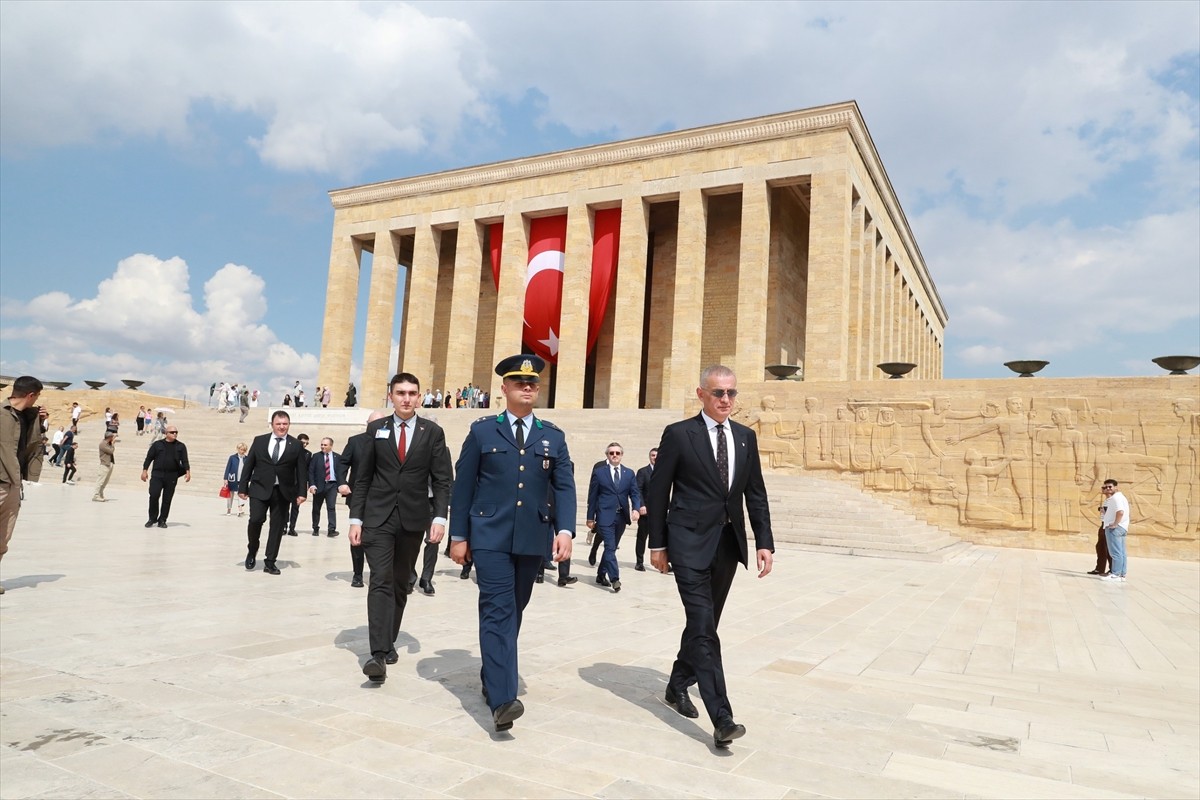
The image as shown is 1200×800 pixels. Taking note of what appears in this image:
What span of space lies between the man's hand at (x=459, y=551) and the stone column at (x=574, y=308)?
2291cm

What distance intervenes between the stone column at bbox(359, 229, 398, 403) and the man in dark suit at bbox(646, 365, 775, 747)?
28805 millimetres

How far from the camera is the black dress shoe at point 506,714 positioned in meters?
3.18

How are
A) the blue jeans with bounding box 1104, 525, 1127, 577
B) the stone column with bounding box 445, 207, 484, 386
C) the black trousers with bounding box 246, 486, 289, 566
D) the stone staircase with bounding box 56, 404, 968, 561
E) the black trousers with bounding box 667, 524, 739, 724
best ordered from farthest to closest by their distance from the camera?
1. the stone column with bounding box 445, 207, 484, 386
2. the stone staircase with bounding box 56, 404, 968, 561
3. the blue jeans with bounding box 1104, 525, 1127, 577
4. the black trousers with bounding box 246, 486, 289, 566
5. the black trousers with bounding box 667, 524, 739, 724

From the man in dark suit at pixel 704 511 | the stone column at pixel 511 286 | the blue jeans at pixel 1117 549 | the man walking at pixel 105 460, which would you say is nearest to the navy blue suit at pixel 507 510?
the man in dark suit at pixel 704 511

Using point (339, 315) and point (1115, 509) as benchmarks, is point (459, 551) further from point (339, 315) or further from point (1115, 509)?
point (339, 315)

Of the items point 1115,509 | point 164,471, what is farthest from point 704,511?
point 164,471

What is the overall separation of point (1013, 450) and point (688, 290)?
40.6ft

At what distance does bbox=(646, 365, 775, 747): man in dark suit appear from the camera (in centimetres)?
356

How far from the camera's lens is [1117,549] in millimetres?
10562

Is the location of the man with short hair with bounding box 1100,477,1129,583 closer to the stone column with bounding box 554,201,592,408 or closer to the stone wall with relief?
the stone wall with relief

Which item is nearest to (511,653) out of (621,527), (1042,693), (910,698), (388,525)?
(388,525)

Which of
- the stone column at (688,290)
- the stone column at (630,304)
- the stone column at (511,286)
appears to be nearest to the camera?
the stone column at (688,290)

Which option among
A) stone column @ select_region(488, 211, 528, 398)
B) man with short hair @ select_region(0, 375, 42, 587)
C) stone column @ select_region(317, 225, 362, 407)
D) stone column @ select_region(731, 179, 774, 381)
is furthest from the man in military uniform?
stone column @ select_region(317, 225, 362, 407)

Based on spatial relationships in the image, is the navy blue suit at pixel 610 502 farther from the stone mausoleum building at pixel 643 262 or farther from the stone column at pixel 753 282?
the stone column at pixel 753 282
